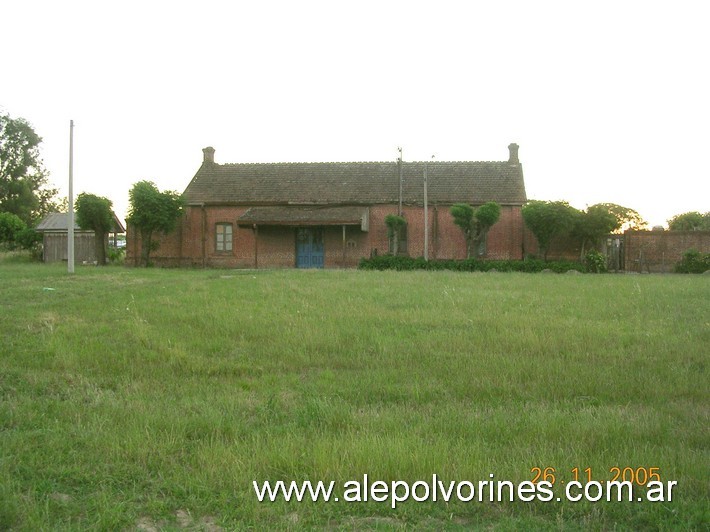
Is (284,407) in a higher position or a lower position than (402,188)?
lower

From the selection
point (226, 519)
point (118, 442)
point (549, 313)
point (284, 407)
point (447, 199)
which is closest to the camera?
point (226, 519)

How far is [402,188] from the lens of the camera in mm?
34438

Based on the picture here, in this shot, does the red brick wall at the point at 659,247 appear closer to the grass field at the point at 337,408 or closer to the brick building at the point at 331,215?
the brick building at the point at 331,215

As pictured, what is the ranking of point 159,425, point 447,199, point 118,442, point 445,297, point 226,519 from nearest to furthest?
point 226,519 < point 118,442 < point 159,425 < point 445,297 < point 447,199

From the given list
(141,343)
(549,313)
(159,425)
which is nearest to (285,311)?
(141,343)

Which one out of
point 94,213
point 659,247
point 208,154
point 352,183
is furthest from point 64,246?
point 659,247

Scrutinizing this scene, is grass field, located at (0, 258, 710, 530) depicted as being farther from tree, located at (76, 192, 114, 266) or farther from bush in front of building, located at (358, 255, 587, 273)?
tree, located at (76, 192, 114, 266)

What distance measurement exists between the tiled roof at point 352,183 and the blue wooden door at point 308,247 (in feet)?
5.24

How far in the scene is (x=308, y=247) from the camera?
3400 cm

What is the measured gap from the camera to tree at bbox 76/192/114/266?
105 feet

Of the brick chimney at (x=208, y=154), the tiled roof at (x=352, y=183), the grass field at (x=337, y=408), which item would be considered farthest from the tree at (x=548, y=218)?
the grass field at (x=337, y=408)

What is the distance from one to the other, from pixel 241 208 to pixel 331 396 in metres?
28.7

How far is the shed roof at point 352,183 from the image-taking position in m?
34.2

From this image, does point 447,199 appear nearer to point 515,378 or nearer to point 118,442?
point 515,378
